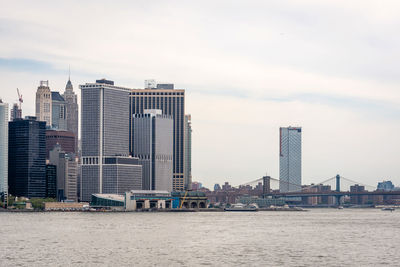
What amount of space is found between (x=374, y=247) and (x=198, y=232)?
37.0 m

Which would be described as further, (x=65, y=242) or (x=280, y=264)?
(x=65, y=242)

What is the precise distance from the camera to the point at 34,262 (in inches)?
3017

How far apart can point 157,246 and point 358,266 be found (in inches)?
1144

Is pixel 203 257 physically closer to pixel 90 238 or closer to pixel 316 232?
pixel 90 238

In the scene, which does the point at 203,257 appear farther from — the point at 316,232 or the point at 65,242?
the point at 316,232

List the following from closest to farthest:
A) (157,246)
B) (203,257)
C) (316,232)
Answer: (203,257) < (157,246) < (316,232)

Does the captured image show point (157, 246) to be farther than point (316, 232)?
No

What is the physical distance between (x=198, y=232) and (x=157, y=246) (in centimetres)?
2972

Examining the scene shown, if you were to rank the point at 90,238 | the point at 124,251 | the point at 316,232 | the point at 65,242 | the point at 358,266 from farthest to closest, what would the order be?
the point at 316,232, the point at 90,238, the point at 65,242, the point at 124,251, the point at 358,266

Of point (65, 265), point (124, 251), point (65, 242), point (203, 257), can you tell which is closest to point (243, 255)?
point (203, 257)

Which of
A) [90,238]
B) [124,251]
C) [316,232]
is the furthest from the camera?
[316,232]

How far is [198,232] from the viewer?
12350 cm

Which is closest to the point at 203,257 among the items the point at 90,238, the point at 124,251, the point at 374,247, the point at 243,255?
the point at 243,255

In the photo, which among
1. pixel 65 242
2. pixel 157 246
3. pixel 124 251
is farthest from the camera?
pixel 65 242
